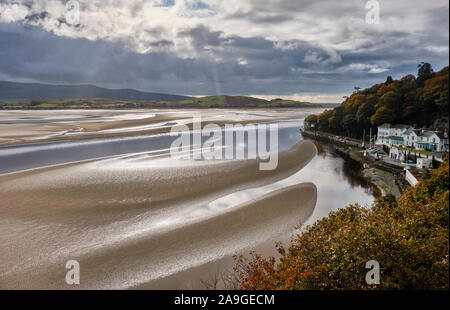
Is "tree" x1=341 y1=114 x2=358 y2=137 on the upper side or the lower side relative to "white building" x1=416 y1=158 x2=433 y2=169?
upper

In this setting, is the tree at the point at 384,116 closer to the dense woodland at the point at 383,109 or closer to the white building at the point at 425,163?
the dense woodland at the point at 383,109

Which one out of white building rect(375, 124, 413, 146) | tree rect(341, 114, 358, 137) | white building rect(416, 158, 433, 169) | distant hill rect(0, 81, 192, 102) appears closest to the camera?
white building rect(416, 158, 433, 169)

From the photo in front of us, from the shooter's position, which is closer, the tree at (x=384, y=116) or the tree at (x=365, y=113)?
the tree at (x=384, y=116)

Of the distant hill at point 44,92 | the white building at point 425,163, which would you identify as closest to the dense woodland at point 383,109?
the white building at point 425,163

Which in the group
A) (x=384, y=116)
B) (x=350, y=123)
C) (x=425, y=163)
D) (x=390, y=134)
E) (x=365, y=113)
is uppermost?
(x=365, y=113)

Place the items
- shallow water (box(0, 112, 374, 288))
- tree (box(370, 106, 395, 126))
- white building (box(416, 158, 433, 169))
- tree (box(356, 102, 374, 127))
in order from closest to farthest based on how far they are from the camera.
Answer: 1. shallow water (box(0, 112, 374, 288))
2. white building (box(416, 158, 433, 169))
3. tree (box(370, 106, 395, 126))
4. tree (box(356, 102, 374, 127))

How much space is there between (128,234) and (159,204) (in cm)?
311

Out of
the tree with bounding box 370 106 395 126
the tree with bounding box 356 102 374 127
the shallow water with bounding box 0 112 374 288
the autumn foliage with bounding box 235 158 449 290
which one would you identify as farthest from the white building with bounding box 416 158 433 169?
the tree with bounding box 356 102 374 127

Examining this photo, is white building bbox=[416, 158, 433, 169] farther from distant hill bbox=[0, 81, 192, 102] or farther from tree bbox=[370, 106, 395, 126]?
distant hill bbox=[0, 81, 192, 102]

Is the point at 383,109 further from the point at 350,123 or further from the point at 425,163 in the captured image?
the point at 425,163

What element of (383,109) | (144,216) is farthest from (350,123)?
(144,216)

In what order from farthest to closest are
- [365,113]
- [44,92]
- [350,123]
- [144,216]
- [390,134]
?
[44,92] < [350,123] < [365,113] < [390,134] < [144,216]

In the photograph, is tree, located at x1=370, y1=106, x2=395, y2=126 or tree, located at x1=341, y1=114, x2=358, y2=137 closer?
tree, located at x1=370, y1=106, x2=395, y2=126
